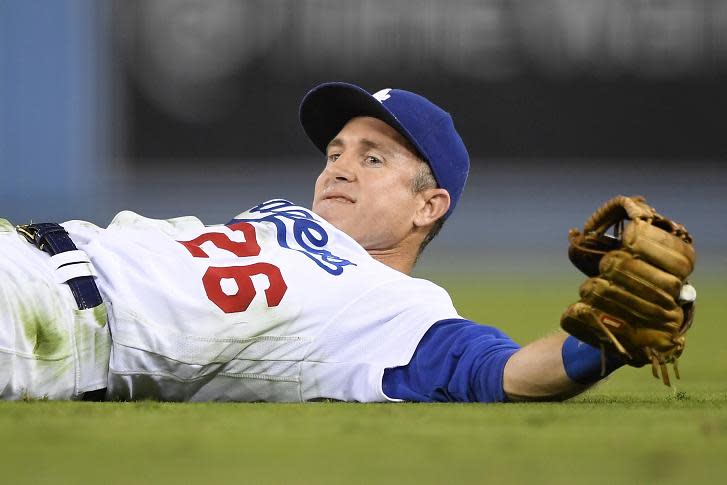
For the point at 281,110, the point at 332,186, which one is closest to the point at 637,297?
the point at 332,186

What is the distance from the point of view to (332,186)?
3.24 meters

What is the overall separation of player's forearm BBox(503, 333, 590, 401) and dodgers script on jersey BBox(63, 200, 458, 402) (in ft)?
0.80

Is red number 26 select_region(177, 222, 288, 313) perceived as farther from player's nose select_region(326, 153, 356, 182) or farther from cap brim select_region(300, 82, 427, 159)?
cap brim select_region(300, 82, 427, 159)

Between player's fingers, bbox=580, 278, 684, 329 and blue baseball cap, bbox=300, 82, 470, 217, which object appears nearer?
player's fingers, bbox=580, 278, 684, 329

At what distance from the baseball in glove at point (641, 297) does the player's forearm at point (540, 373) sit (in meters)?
0.15

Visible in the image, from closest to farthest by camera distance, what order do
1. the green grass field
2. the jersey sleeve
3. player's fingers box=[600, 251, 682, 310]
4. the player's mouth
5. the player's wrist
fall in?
the green grass field → player's fingers box=[600, 251, 682, 310] → the player's wrist → the jersey sleeve → the player's mouth

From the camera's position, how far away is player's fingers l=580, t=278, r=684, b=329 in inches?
85.7

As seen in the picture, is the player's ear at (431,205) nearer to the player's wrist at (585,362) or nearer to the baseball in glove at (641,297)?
the player's wrist at (585,362)

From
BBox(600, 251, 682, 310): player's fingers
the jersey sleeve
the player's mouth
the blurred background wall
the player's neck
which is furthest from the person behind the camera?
the blurred background wall

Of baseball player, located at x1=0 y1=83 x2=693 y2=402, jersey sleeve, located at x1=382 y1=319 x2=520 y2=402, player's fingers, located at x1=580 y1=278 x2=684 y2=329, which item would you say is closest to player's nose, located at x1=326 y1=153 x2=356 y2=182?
baseball player, located at x1=0 y1=83 x2=693 y2=402

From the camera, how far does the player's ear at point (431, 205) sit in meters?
3.38

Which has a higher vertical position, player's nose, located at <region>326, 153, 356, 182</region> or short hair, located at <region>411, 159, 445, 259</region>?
player's nose, located at <region>326, 153, 356, 182</region>

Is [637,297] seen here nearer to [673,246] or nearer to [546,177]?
[673,246]

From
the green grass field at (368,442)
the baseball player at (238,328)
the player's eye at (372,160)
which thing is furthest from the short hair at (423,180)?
the green grass field at (368,442)
